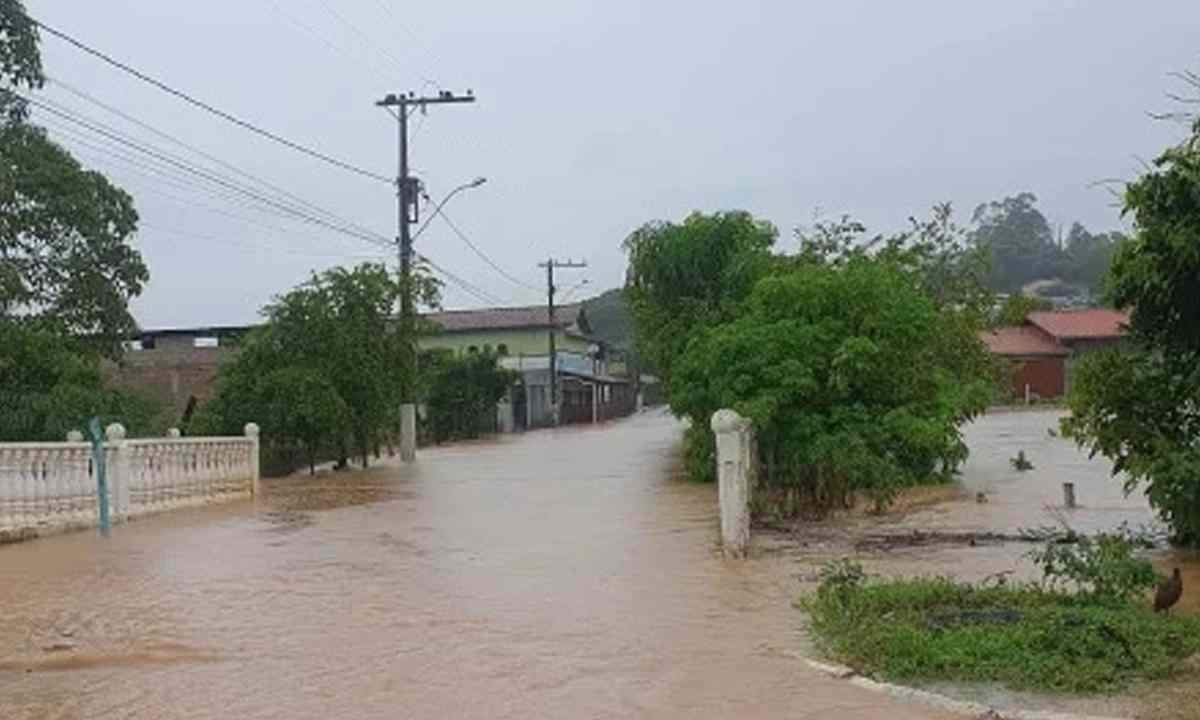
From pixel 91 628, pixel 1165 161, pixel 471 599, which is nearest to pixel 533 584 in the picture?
pixel 471 599

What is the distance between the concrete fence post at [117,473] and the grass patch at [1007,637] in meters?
11.6

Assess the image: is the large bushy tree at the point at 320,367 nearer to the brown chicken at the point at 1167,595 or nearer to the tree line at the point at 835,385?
the tree line at the point at 835,385

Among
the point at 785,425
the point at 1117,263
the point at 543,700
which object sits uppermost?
the point at 1117,263

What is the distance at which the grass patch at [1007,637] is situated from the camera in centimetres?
736

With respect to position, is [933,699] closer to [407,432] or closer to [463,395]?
Answer: [407,432]

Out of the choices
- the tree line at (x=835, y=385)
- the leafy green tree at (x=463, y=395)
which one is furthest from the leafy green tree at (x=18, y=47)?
the leafy green tree at (x=463, y=395)

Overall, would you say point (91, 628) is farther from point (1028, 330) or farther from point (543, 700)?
point (1028, 330)

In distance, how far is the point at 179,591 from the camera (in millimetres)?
11875

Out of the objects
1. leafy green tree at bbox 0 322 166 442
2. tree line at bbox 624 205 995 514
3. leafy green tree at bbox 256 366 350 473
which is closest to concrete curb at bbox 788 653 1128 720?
tree line at bbox 624 205 995 514

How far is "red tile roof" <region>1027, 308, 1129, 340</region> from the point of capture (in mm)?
68750

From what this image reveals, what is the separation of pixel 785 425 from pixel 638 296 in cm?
1408

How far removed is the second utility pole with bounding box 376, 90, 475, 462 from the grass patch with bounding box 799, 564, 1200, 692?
2577cm

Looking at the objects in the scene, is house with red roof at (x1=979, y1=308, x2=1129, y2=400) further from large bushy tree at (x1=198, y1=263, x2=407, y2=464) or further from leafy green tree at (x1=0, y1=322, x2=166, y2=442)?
leafy green tree at (x1=0, y1=322, x2=166, y2=442)

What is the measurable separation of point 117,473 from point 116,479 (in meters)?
0.08
